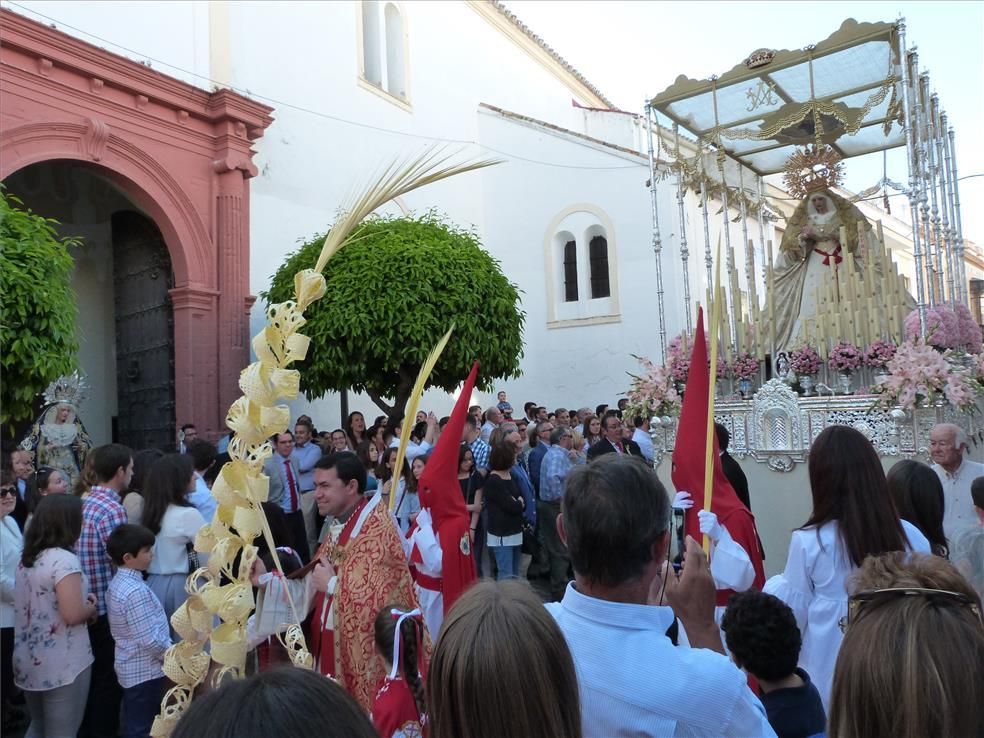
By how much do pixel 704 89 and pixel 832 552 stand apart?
23.1ft

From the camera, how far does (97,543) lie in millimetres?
4387

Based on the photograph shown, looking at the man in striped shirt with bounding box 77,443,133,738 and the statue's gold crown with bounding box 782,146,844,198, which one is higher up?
the statue's gold crown with bounding box 782,146,844,198

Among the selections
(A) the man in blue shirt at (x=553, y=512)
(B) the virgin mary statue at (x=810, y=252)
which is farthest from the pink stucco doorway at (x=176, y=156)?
(B) the virgin mary statue at (x=810, y=252)

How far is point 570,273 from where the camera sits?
18.6 metres

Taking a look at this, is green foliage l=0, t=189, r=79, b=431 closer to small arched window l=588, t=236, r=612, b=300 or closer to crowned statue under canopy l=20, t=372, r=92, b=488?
crowned statue under canopy l=20, t=372, r=92, b=488

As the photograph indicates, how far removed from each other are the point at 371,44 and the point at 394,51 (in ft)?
2.21

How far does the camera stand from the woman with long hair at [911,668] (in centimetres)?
128

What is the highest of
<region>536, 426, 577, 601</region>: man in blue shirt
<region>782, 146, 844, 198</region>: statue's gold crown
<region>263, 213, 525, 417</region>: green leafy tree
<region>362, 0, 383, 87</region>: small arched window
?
<region>362, 0, 383, 87</region>: small arched window

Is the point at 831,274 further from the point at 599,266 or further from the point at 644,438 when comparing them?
the point at 599,266

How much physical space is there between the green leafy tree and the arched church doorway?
2.13m

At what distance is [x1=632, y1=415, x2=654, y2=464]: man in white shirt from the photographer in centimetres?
895

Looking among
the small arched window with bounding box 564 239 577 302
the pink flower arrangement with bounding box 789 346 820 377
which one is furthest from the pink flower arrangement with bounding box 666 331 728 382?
the small arched window with bounding box 564 239 577 302

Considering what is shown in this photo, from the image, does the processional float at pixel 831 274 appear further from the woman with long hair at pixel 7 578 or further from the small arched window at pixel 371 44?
the small arched window at pixel 371 44

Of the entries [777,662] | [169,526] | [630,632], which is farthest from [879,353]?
[630,632]
